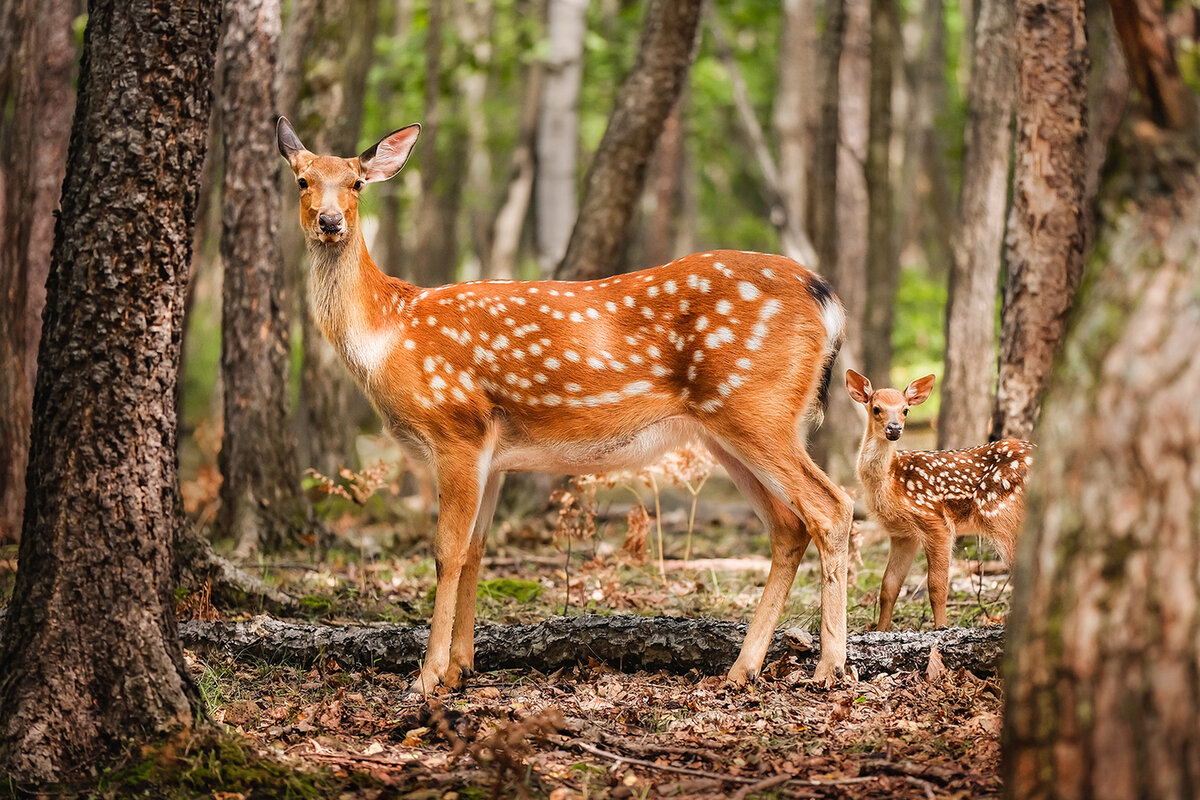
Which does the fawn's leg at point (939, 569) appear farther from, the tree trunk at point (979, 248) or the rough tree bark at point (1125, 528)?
the rough tree bark at point (1125, 528)

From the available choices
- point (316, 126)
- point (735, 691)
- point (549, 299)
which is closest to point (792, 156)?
point (316, 126)

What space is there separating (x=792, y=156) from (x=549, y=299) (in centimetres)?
1116

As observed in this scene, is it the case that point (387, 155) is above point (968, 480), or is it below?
above

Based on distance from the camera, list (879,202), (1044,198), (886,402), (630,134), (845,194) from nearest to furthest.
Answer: (886,402), (1044,198), (630,134), (845,194), (879,202)

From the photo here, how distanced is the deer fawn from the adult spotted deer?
98 cm

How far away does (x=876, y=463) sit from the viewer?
6871mm

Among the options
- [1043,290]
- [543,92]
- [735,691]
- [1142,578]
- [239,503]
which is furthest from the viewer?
[543,92]

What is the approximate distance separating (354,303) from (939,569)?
341 centimetres

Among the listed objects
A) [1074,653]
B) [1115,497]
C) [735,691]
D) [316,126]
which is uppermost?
[316,126]

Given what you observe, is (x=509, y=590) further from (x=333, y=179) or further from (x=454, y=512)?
(x=333, y=179)

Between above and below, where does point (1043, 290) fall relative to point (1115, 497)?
above

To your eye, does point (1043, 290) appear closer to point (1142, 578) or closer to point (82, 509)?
point (1142, 578)

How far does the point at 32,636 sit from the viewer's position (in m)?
4.03

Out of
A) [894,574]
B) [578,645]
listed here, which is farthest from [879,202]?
[578,645]
